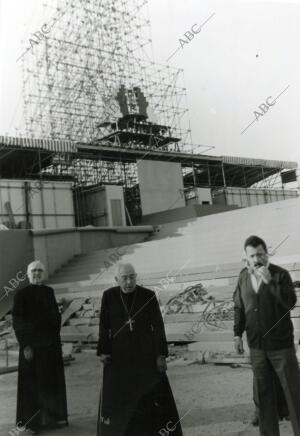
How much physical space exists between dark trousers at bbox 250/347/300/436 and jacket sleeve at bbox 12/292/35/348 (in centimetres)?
247

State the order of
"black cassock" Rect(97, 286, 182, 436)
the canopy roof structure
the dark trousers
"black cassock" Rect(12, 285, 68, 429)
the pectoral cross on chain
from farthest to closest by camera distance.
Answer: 1. the canopy roof structure
2. "black cassock" Rect(12, 285, 68, 429)
3. the pectoral cross on chain
4. "black cassock" Rect(97, 286, 182, 436)
5. the dark trousers

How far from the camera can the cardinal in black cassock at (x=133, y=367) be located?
409 centimetres

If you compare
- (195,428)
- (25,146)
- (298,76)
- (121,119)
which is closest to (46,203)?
(25,146)

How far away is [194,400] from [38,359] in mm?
1858

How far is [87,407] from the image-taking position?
585cm

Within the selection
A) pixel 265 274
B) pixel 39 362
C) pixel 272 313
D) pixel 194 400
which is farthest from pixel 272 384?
pixel 39 362

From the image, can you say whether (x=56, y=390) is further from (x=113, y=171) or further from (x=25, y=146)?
(x=113, y=171)

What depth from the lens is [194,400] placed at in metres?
5.71

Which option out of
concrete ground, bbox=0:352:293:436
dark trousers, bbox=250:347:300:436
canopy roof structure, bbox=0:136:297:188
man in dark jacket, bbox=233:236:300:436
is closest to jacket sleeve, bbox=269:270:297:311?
man in dark jacket, bbox=233:236:300:436

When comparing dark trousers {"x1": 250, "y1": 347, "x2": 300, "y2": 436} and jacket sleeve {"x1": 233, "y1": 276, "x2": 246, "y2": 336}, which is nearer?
dark trousers {"x1": 250, "y1": 347, "x2": 300, "y2": 436}

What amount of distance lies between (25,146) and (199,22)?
16688 mm

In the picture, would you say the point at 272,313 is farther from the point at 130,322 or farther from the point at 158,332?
the point at 130,322

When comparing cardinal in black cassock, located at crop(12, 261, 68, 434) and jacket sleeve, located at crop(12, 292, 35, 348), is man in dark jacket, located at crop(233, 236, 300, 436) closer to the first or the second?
cardinal in black cassock, located at crop(12, 261, 68, 434)

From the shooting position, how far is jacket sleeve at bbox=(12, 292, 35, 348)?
521 cm
